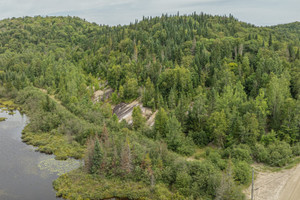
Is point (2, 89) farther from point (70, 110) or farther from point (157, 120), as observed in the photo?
point (157, 120)

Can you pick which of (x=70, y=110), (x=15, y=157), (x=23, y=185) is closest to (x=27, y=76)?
(x=70, y=110)

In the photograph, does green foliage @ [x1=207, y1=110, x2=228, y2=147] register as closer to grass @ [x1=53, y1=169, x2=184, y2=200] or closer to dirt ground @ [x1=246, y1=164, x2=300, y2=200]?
dirt ground @ [x1=246, y1=164, x2=300, y2=200]

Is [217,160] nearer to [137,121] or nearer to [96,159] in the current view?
[96,159]

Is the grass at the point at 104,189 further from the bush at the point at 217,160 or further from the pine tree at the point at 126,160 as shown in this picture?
the bush at the point at 217,160

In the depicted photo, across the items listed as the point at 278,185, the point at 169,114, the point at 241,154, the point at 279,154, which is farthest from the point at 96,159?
the point at 279,154

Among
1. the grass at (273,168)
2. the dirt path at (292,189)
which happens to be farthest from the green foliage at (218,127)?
the dirt path at (292,189)

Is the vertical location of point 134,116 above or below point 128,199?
above

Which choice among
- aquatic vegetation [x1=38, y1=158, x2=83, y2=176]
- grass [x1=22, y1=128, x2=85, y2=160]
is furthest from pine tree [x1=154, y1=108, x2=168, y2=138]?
aquatic vegetation [x1=38, y1=158, x2=83, y2=176]
